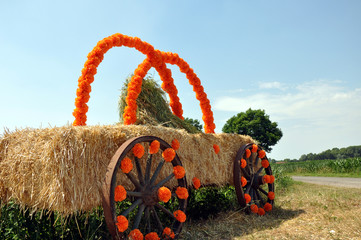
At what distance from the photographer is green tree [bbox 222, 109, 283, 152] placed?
138 ft

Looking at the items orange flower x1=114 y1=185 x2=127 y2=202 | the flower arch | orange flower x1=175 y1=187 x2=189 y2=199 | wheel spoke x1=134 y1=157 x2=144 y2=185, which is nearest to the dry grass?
orange flower x1=175 y1=187 x2=189 y2=199

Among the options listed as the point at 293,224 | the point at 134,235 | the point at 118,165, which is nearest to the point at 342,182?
the point at 293,224

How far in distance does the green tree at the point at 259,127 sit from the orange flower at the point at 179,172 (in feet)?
125

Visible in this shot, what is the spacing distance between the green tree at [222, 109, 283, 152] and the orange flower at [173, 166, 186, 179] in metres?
38.1

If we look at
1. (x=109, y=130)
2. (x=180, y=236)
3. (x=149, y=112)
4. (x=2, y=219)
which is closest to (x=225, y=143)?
(x=149, y=112)

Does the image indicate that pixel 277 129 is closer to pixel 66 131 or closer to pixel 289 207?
pixel 289 207

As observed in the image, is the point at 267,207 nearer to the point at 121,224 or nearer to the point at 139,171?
the point at 139,171

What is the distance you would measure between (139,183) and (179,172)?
0.68 meters

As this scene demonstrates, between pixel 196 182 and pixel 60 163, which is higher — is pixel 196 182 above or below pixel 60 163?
below

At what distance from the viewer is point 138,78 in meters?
5.08

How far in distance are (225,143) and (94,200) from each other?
3051 mm

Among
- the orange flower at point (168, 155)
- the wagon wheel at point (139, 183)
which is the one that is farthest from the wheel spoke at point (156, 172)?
the orange flower at point (168, 155)

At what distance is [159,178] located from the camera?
4359mm

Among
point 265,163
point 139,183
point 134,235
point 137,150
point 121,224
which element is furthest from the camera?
point 265,163
